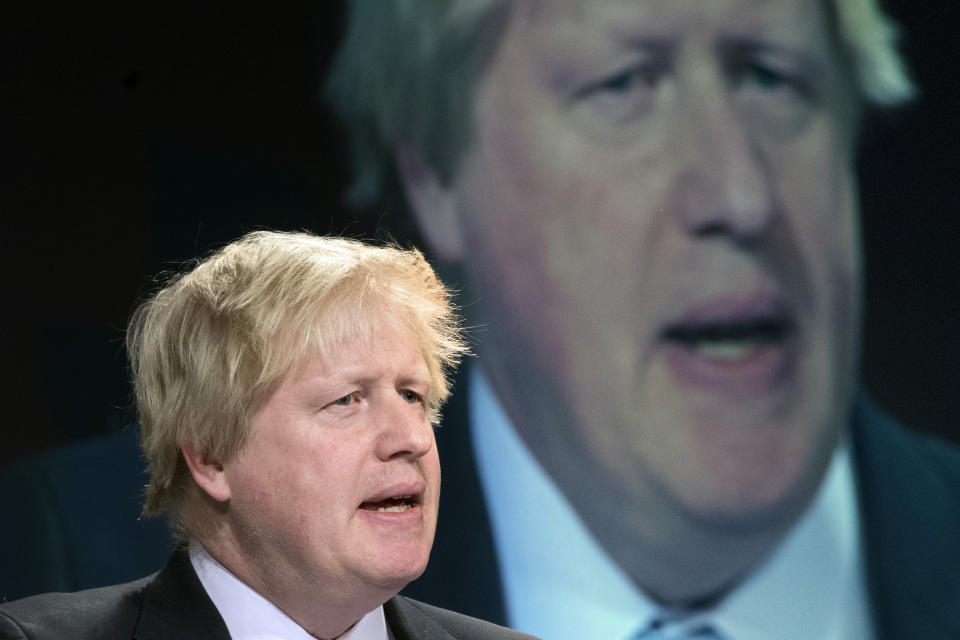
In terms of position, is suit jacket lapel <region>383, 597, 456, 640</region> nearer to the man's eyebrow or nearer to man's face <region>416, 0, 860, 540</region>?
man's face <region>416, 0, 860, 540</region>

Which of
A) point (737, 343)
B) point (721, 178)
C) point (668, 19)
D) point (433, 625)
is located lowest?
point (433, 625)

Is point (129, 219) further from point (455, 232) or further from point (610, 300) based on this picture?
point (610, 300)

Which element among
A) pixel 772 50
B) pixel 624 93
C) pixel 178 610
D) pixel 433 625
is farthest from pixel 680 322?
pixel 178 610

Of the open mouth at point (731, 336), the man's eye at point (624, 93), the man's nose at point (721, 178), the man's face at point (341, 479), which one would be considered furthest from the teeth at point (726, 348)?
the man's face at point (341, 479)

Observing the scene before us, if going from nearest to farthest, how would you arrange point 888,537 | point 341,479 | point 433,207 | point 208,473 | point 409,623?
point 341,479 → point 208,473 → point 409,623 → point 888,537 → point 433,207

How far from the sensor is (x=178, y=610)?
147cm

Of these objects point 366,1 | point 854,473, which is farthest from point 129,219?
point 854,473

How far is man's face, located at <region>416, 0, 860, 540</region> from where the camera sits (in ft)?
9.25

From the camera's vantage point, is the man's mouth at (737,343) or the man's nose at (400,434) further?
the man's mouth at (737,343)

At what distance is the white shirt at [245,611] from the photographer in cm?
149

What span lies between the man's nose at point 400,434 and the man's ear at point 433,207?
1.47m

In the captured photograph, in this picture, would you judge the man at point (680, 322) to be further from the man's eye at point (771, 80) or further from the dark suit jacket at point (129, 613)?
the dark suit jacket at point (129, 613)

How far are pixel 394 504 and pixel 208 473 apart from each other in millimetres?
265

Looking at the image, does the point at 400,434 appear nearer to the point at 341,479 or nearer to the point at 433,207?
the point at 341,479
